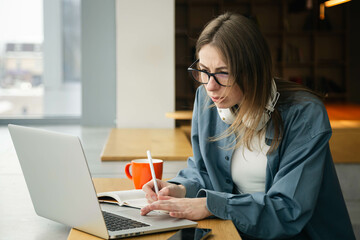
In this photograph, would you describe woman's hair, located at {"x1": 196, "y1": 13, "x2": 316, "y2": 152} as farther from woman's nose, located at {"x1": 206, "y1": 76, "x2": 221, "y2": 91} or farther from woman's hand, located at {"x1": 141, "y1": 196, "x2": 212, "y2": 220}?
woman's hand, located at {"x1": 141, "y1": 196, "x2": 212, "y2": 220}

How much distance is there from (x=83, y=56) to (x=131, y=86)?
1.88m

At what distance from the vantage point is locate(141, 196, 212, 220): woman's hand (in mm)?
1175

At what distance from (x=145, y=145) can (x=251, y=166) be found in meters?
1.53

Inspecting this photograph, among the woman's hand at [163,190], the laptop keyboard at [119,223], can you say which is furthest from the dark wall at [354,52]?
the laptop keyboard at [119,223]

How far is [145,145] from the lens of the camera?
296cm

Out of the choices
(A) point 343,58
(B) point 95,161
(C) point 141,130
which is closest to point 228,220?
(B) point 95,161

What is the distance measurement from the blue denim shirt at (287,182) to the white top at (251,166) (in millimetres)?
27

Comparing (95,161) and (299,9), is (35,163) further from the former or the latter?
(299,9)

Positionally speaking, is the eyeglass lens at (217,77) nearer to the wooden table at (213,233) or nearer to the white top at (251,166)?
the white top at (251,166)

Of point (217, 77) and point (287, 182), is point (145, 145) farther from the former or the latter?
point (287, 182)

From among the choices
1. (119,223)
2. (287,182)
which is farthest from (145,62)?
(119,223)

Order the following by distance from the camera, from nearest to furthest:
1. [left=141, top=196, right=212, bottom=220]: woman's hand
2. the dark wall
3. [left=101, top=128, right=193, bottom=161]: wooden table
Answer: [left=141, top=196, right=212, bottom=220]: woman's hand
[left=101, top=128, right=193, bottom=161]: wooden table
the dark wall

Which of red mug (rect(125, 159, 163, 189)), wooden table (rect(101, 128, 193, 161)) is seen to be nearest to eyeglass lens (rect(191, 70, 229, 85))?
red mug (rect(125, 159, 163, 189))

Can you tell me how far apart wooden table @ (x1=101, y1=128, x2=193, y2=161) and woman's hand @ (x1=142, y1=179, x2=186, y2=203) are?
1.04m
